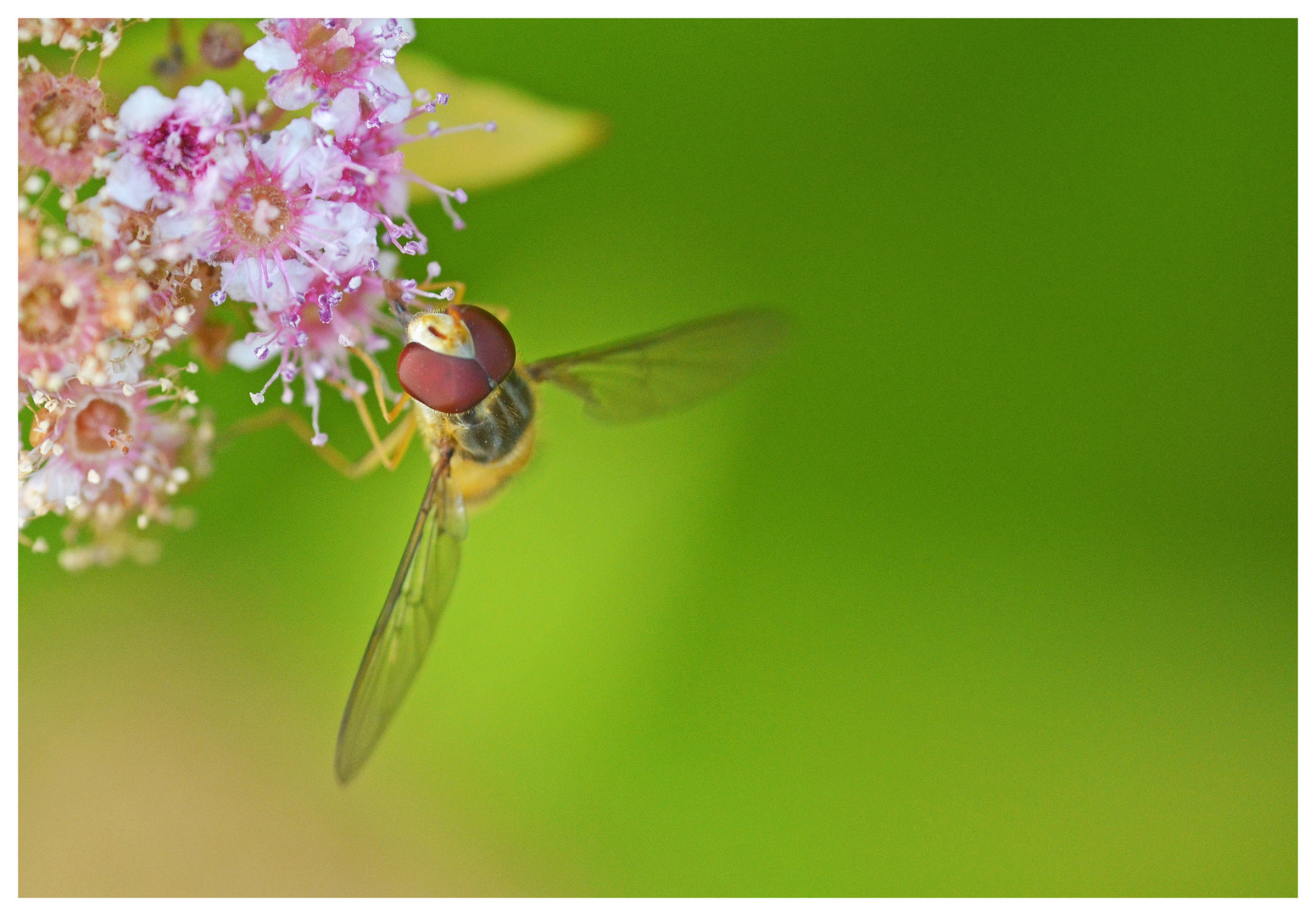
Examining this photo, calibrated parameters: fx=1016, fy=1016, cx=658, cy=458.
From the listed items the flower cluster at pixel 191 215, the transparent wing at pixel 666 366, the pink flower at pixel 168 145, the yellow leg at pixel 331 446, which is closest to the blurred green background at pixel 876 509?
the yellow leg at pixel 331 446

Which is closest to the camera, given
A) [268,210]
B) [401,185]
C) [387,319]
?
[268,210]

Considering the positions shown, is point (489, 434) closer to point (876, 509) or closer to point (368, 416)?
point (368, 416)

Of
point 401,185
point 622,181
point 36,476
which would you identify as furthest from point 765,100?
point 36,476

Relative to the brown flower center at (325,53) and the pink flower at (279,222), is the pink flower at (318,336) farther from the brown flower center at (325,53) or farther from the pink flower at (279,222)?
the brown flower center at (325,53)

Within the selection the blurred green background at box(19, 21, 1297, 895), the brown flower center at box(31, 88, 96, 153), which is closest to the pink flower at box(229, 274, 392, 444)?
the brown flower center at box(31, 88, 96, 153)

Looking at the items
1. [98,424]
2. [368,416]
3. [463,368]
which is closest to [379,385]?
[368,416]

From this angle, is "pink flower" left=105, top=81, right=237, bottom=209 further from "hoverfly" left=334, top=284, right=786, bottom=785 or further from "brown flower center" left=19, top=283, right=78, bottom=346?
"hoverfly" left=334, top=284, right=786, bottom=785

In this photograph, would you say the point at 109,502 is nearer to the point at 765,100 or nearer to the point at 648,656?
the point at 648,656
